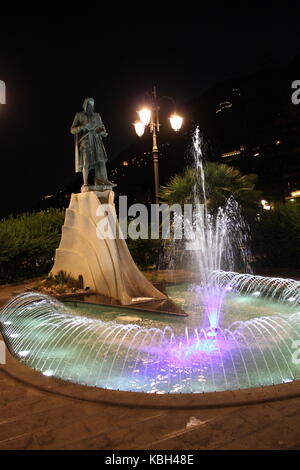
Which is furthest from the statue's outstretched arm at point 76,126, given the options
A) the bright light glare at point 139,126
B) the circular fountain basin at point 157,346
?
the circular fountain basin at point 157,346

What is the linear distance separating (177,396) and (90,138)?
6.92 m

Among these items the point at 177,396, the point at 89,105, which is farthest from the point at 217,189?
the point at 177,396

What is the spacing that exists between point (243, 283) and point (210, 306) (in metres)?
2.36

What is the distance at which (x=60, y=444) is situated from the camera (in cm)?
282

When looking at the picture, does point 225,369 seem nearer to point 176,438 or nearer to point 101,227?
point 176,438

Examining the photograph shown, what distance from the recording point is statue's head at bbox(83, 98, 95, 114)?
29.9ft

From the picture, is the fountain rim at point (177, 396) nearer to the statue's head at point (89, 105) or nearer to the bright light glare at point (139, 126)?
the statue's head at point (89, 105)

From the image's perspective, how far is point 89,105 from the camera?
30.0 ft

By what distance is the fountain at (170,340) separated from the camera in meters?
4.28

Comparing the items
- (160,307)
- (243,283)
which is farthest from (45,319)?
(243,283)

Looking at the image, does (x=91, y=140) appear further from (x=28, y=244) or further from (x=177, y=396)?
(x=177, y=396)

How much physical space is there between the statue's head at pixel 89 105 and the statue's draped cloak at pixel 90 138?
7 centimetres
